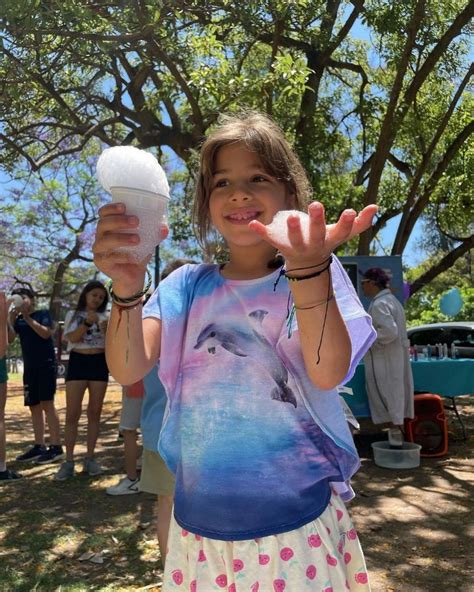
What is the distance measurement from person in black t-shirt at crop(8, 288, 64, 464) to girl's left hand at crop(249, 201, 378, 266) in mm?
5293

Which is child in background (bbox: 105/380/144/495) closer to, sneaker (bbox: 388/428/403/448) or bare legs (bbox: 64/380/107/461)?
bare legs (bbox: 64/380/107/461)

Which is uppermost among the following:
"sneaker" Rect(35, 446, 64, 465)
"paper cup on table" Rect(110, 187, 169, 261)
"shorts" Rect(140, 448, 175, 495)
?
"paper cup on table" Rect(110, 187, 169, 261)

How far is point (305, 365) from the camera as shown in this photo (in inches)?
48.9

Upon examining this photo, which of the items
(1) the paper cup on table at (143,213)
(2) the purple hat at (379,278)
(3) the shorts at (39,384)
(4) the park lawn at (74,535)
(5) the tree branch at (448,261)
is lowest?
(4) the park lawn at (74,535)

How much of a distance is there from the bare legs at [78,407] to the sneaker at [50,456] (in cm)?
79

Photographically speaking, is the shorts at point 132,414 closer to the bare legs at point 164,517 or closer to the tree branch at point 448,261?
the bare legs at point 164,517

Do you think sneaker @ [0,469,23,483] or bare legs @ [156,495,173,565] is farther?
sneaker @ [0,469,23,483]

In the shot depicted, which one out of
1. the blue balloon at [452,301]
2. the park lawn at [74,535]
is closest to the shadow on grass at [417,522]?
the park lawn at [74,535]

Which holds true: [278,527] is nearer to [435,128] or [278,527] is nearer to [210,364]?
[210,364]

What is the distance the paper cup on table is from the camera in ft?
4.18

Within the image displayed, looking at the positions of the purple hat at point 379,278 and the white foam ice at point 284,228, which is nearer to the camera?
the white foam ice at point 284,228

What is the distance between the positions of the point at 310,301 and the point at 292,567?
56 cm

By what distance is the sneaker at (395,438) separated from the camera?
19.0 ft

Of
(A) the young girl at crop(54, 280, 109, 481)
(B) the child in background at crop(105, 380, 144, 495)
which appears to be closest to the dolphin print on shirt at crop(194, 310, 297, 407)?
(B) the child in background at crop(105, 380, 144, 495)
